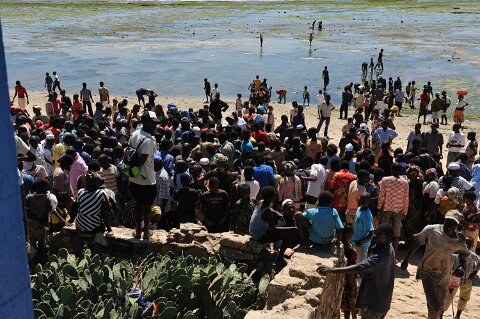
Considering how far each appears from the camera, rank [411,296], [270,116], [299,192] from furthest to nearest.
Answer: [270,116]
[299,192]
[411,296]

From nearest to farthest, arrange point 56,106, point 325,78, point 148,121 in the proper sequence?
1. point 148,121
2. point 56,106
3. point 325,78

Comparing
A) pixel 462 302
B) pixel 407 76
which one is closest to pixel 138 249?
pixel 462 302

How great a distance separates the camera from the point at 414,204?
9688mm

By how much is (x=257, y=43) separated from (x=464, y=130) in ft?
84.8

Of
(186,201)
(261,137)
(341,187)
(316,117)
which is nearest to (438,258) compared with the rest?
(341,187)

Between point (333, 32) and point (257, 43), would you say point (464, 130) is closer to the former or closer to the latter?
point (257, 43)

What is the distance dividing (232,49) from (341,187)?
112 feet

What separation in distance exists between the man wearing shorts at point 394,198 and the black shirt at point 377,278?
9.04 ft

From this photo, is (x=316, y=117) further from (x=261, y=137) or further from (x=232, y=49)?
(x=232, y=49)

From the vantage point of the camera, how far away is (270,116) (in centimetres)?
1700

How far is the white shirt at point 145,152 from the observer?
7172mm

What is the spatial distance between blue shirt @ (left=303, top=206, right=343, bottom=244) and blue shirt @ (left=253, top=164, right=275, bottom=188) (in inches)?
88.7

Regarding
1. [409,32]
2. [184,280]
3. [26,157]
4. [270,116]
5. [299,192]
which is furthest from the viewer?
[409,32]

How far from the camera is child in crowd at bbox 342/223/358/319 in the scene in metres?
7.20
